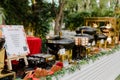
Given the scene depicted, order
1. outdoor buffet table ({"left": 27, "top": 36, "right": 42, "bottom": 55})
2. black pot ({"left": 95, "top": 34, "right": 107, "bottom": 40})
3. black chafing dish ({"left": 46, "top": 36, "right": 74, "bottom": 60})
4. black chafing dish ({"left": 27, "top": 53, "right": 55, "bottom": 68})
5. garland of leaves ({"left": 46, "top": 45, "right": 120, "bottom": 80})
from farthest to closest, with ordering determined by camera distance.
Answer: black pot ({"left": 95, "top": 34, "right": 107, "bottom": 40}), black chafing dish ({"left": 46, "top": 36, "right": 74, "bottom": 60}), outdoor buffet table ({"left": 27, "top": 36, "right": 42, "bottom": 55}), black chafing dish ({"left": 27, "top": 53, "right": 55, "bottom": 68}), garland of leaves ({"left": 46, "top": 45, "right": 120, "bottom": 80})

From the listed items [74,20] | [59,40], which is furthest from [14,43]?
[74,20]

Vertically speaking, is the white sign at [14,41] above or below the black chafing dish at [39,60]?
above

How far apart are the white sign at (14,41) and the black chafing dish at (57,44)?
75 centimetres

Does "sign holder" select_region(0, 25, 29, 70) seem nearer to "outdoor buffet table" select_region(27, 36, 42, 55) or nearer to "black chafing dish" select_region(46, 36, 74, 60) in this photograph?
"outdoor buffet table" select_region(27, 36, 42, 55)

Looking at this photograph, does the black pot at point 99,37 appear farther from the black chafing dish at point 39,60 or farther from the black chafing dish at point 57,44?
the black chafing dish at point 39,60

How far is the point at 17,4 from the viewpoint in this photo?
19.5 feet

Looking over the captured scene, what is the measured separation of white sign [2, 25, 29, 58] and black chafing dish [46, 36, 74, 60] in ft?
2.46

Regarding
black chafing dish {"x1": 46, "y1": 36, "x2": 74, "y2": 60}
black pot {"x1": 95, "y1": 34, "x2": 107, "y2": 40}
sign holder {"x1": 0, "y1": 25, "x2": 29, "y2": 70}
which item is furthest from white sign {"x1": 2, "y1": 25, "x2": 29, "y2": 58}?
black pot {"x1": 95, "y1": 34, "x2": 107, "y2": 40}

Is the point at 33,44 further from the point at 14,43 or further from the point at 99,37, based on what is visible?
the point at 99,37

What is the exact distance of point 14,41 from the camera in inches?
135

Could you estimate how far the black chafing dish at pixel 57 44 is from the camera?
4.24m

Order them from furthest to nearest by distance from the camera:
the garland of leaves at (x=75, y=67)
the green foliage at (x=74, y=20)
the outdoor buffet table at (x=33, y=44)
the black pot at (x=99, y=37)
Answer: the green foliage at (x=74, y=20), the black pot at (x=99, y=37), the outdoor buffet table at (x=33, y=44), the garland of leaves at (x=75, y=67)

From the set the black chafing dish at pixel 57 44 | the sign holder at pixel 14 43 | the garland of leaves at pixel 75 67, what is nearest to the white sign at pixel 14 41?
the sign holder at pixel 14 43

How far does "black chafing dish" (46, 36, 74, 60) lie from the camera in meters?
4.24
